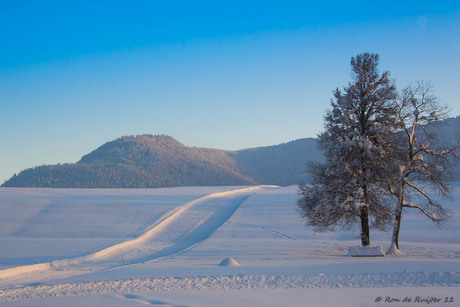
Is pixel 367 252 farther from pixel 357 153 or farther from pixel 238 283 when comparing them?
pixel 238 283

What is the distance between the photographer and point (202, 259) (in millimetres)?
15992

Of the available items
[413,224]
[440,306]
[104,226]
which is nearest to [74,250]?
[104,226]

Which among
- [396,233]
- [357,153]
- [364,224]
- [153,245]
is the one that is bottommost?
[153,245]

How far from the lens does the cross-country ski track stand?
560 inches

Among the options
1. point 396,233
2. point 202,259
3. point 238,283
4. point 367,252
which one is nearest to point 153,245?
point 202,259

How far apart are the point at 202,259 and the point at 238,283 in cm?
618

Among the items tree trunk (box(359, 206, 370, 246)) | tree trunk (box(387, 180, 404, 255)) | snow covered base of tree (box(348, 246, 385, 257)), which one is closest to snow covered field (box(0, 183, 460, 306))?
snow covered base of tree (box(348, 246, 385, 257))

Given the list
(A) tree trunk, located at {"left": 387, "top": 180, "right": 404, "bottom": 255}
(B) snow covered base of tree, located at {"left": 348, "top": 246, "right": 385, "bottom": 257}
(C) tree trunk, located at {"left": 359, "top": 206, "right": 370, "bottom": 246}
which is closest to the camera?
(B) snow covered base of tree, located at {"left": 348, "top": 246, "right": 385, "bottom": 257}

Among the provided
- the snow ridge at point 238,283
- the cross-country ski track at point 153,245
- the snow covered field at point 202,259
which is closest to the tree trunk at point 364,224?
the snow covered field at point 202,259

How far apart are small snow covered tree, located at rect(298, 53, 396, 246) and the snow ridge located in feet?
19.5

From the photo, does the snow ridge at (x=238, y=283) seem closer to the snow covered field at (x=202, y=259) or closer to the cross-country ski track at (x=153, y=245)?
the snow covered field at (x=202, y=259)

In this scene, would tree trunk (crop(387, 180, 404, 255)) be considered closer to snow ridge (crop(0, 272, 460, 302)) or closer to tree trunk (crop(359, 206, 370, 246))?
tree trunk (crop(359, 206, 370, 246))

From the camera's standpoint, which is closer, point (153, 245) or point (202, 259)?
point (202, 259)

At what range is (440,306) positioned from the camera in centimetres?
776
